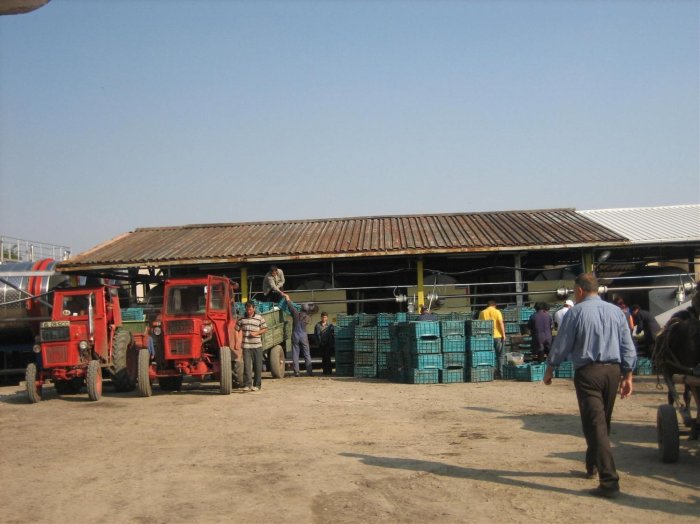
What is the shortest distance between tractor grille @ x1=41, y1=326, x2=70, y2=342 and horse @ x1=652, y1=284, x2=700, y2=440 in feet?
37.8

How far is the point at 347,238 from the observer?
76.1 ft

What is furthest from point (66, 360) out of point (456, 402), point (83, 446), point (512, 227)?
point (512, 227)

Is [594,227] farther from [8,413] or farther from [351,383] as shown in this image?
[8,413]

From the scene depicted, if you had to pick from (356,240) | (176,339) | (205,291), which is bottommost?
(176,339)

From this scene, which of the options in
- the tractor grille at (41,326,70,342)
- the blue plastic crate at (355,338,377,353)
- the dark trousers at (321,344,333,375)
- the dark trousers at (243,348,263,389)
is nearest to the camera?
the tractor grille at (41,326,70,342)

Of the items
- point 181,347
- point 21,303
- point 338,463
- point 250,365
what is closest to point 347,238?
point 250,365

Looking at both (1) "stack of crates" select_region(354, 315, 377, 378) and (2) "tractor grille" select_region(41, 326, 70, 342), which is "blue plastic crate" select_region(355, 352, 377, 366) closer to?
(1) "stack of crates" select_region(354, 315, 377, 378)

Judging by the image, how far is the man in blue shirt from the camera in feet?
20.2

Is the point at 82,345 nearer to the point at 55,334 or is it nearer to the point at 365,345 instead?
the point at 55,334

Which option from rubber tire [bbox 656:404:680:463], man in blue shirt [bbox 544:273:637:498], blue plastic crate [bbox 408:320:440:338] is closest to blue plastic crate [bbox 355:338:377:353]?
blue plastic crate [bbox 408:320:440:338]

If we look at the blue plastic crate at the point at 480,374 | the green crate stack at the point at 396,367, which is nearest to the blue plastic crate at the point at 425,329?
the green crate stack at the point at 396,367

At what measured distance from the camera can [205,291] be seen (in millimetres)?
15305

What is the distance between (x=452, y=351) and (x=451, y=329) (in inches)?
19.6

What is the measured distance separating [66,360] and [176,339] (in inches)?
89.5
